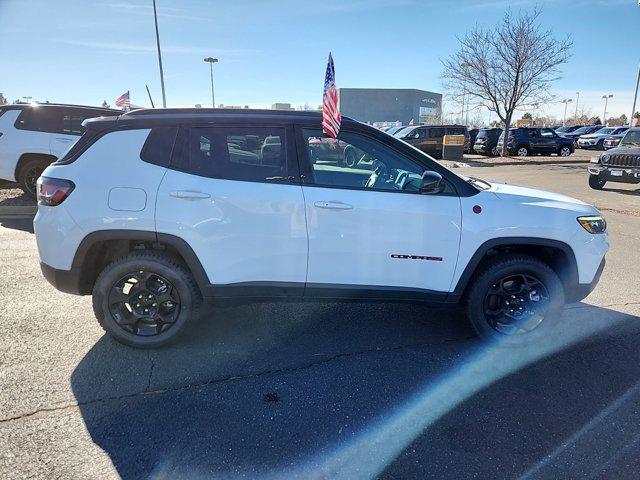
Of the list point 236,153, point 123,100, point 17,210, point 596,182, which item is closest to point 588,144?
point 596,182

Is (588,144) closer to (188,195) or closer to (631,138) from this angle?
(631,138)

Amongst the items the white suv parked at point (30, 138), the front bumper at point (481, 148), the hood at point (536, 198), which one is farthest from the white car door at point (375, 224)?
the front bumper at point (481, 148)

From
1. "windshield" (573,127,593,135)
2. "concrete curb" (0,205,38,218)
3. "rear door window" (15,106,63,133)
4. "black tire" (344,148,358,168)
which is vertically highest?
"windshield" (573,127,593,135)

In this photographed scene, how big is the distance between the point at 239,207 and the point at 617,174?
1232 cm

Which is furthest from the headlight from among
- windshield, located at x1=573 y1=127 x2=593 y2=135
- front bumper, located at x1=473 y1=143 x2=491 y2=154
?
windshield, located at x1=573 y1=127 x2=593 y2=135

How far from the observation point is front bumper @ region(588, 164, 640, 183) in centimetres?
1154

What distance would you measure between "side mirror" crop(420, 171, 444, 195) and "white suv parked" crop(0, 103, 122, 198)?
24.8 ft

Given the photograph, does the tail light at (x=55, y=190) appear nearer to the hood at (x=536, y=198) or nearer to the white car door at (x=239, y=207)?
the white car door at (x=239, y=207)

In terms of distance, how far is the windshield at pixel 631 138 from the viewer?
12.8m

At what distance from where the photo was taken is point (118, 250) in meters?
3.48

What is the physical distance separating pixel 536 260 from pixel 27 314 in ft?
14.6

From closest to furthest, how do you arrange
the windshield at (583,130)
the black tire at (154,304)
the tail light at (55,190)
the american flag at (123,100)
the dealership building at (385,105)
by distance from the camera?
the tail light at (55,190), the black tire at (154,304), the american flag at (123,100), the windshield at (583,130), the dealership building at (385,105)

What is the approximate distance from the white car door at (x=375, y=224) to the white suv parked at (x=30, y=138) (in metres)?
7.06

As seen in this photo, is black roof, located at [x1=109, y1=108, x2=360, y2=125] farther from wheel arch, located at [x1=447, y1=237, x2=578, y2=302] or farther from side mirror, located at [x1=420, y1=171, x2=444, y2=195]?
wheel arch, located at [x1=447, y1=237, x2=578, y2=302]
